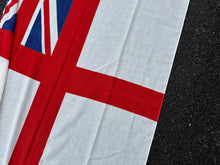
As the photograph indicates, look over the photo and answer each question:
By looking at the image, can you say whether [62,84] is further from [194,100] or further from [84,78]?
[194,100]

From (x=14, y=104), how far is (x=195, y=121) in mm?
638

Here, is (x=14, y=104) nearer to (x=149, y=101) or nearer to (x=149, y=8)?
(x=149, y=101)

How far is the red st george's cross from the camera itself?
0.58m

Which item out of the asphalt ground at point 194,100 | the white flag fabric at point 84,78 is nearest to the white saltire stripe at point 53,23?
the white flag fabric at point 84,78

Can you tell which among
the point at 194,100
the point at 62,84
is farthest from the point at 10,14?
the point at 194,100

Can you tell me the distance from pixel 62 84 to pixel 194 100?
516mm

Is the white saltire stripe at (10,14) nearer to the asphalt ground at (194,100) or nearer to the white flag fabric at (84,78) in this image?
the white flag fabric at (84,78)

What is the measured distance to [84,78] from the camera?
61cm

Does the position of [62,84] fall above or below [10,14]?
below

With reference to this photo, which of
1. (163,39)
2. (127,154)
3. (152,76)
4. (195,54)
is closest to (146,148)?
(127,154)

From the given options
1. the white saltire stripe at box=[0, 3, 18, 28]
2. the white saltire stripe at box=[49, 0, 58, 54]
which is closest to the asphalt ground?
the white saltire stripe at box=[49, 0, 58, 54]

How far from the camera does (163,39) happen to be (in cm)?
61

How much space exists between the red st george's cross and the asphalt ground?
0.94ft

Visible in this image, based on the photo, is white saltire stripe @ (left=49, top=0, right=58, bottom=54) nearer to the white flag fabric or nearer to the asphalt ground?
the white flag fabric
